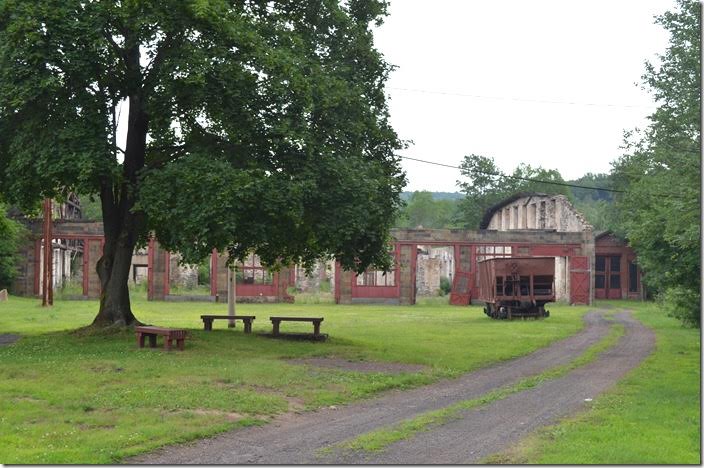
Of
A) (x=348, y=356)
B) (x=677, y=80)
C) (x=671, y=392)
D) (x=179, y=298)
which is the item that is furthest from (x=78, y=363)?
(x=179, y=298)

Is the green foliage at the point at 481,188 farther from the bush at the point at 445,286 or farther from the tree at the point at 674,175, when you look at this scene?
the tree at the point at 674,175

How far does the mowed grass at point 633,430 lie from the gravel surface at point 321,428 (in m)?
1.15

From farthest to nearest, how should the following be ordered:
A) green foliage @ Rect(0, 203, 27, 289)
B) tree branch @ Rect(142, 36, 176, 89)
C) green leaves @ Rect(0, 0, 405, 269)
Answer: green foliage @ Rect(0, 203, 27, 289)
tree branch @ Rect(142, 36, 176, 89)
green leaves @ Rect(0, 0, 405, 269)

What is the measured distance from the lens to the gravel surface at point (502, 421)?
9.70 metres

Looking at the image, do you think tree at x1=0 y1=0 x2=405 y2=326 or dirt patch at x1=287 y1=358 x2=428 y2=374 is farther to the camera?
tree at x1=0 y1=0 x2=405 y2=326

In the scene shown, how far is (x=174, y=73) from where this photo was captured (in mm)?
19406

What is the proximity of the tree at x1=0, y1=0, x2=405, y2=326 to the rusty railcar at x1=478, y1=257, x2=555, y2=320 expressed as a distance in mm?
16078

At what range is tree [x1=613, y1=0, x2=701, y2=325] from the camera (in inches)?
748

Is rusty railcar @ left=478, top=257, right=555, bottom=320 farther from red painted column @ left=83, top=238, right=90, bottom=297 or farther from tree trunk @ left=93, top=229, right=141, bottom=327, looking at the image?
red painted column @ left=83, top=238, right=90, bottom=297

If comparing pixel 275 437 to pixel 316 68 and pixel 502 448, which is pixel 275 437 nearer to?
pixel 502 448

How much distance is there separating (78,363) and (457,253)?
139 feet

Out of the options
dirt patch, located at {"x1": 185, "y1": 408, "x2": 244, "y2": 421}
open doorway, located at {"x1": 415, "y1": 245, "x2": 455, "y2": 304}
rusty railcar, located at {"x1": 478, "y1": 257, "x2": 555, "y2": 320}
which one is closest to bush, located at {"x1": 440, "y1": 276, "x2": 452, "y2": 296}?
open doorway, located at {"x1": 415, "y1": 245, "x2": 455, "y2": 304}

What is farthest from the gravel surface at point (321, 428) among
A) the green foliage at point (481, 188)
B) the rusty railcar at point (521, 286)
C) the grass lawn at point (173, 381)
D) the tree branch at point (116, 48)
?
the green foliage at point (481, 188)

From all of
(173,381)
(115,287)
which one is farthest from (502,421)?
(115,287)
